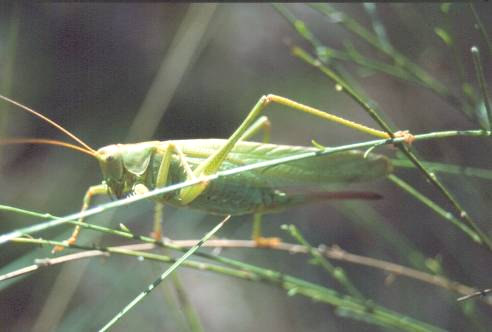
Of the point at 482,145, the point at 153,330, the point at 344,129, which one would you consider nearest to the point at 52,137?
the point at 153,330

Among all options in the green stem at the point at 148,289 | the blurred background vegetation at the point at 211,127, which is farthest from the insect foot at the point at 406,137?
the blurred background vegetation at the point at 211,127

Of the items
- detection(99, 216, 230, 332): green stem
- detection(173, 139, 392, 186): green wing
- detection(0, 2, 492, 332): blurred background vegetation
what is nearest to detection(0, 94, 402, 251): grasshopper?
detection(173, 139, 392, 186): green wing

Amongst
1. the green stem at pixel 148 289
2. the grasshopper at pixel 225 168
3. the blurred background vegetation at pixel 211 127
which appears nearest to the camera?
the green stem at pixel 148 289

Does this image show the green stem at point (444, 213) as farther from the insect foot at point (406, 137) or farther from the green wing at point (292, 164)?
the insect foot at point (406, 137)

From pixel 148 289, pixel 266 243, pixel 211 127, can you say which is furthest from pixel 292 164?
pixel 211 127

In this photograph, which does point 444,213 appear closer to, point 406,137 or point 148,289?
point 406,137

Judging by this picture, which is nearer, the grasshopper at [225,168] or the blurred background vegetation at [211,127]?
the grasshopper at [225,168]
